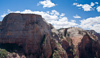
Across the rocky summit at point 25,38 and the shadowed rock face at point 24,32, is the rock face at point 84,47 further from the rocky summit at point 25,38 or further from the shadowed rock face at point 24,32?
the shadowed rock face at point 24,32

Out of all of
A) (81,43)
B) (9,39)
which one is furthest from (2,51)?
(81,43)

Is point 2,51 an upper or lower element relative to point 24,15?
lower

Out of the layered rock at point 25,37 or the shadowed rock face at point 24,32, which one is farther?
the shadowed rock face at point 24,32

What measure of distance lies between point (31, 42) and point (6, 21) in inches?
415

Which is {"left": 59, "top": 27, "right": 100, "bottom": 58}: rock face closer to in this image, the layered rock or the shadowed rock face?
the layered rock

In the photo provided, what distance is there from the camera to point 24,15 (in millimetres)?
43156

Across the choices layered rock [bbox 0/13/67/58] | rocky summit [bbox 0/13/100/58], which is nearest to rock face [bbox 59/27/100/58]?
rocky summit [bbox 0/13/100/58]

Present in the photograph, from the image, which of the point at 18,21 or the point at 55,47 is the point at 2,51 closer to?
the point at 18,21

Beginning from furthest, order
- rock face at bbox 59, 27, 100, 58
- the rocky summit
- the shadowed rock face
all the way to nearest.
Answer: rock face at bbox 59, 27, 100, 58 < the shadowed rock face < the rocky summit

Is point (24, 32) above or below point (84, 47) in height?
above

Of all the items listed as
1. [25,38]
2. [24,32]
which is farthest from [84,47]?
[24,32]

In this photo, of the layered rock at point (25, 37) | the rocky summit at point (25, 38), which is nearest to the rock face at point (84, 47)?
the rocky summit at point (25, 38)

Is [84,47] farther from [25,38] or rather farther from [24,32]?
[24,32]

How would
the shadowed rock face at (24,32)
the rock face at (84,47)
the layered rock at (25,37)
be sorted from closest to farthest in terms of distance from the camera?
the layered rock at (25,37)
the shadowed rock face at (24,32)
the rock face at (84,47)
